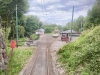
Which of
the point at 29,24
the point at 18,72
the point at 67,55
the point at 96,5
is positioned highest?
the point at 96,5

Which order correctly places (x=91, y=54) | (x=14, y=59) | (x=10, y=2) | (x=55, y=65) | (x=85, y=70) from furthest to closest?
(x=10, y=2)
(x=14, y=59)
(x=55, y=65)
(x=91, y=54)
(x=85, y=70)

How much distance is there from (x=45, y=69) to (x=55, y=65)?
→ 1.69 m

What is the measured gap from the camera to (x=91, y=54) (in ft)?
43.4

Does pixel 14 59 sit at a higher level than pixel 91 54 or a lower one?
lower

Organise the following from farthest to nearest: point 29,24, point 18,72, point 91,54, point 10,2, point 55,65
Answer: point 29,24, point 10,2, point 55,65, point 18,72, point 91,54

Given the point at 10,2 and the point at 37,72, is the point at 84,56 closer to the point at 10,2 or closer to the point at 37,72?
the point at 37,72

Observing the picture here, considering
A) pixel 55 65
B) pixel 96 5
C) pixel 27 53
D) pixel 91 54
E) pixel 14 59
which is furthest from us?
pixel 96 5

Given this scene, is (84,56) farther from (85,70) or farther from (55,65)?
(55,65)

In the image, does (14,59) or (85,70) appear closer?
(85,70)

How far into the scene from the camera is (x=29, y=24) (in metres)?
63.2

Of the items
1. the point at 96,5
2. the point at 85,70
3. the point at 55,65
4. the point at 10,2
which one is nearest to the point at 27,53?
the point at 55,65

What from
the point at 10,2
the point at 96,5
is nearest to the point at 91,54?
the point at 10,2

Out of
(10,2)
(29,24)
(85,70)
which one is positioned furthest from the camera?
(29,24)

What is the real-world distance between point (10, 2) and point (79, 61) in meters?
24.2
